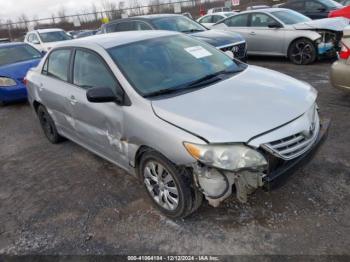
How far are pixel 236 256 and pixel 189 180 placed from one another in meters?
0.69

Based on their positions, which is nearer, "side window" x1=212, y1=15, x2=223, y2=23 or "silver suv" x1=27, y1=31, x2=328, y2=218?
"silver suv" x1=27, y1=31, x2=328, y2=218

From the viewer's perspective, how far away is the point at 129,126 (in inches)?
117

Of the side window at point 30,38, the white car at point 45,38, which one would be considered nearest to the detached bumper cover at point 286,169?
the white car at point 45,38

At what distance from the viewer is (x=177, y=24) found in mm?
8219

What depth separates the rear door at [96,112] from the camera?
320 cm

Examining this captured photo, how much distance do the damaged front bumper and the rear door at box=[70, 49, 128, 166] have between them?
39.5 inches

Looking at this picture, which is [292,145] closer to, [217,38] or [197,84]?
[197,84]

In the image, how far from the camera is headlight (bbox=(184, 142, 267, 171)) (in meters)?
2.38

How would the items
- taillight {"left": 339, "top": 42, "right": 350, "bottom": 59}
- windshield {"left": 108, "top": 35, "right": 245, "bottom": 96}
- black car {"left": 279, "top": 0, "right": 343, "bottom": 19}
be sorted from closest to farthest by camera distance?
windshield {"left": 108, "top": 35, "right": 245, "bottom": 96}
taillight {"left": 339, "top": 42, "right": 350, "bottom": 59}
black car {"left": 279, "top": 0, "right": 343, "bottom": 19}

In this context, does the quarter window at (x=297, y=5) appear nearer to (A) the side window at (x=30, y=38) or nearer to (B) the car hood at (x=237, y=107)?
(A) the side window at (x=30, y=38)

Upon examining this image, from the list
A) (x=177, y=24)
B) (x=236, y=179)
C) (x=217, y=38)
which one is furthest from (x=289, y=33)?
(x=236, y=179)

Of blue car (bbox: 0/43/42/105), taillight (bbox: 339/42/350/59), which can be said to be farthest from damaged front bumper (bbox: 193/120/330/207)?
blue car (bbox: 0/43/42/105)

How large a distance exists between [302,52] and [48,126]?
20.8 feet

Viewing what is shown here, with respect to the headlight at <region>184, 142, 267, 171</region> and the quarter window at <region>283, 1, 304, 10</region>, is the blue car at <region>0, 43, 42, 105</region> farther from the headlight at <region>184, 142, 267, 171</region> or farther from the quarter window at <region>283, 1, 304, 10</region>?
the quarter window at <region>283, 1, 304, 10</region>
